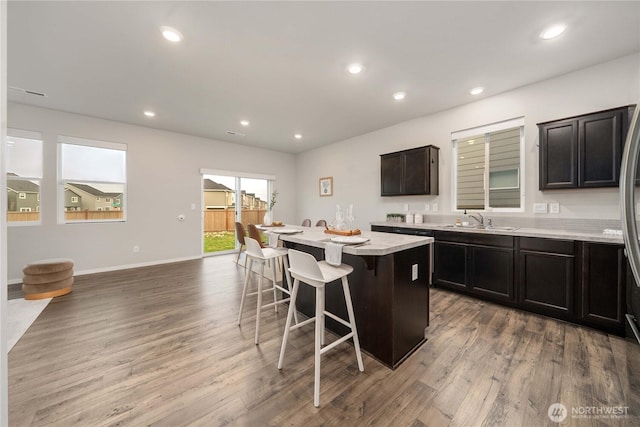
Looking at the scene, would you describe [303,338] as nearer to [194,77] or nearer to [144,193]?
[194,77]

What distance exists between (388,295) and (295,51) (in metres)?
2.52

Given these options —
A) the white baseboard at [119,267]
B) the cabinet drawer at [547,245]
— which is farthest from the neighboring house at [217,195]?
the cabinet drawer at [547,245]

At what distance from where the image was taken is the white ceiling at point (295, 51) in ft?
6.51

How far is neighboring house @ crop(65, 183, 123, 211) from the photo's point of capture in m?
4.21

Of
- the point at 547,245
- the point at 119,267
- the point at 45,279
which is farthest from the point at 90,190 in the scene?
the point at 547,245

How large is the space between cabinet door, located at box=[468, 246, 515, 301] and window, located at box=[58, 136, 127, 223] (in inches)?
237

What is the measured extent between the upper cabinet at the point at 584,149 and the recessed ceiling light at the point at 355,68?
→ 7.66 ft

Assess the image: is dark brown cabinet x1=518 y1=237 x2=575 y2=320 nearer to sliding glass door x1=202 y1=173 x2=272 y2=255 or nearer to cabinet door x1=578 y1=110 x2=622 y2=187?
cabinet door x1=578 y1=110 x2=622 y2=187

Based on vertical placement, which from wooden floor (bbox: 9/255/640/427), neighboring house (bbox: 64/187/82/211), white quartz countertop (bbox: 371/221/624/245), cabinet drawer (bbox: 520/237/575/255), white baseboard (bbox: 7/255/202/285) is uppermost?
neighboring house (bbox: 64/187/82/211)

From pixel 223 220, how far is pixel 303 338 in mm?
4698

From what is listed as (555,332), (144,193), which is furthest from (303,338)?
(144,193)

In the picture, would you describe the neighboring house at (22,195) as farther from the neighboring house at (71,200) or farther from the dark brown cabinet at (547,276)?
the dark brown cabinet at (547,276)

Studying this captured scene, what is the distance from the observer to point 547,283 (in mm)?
2594

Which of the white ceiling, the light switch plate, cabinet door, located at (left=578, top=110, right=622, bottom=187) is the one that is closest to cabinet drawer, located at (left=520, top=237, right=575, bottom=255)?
the light switch plate
